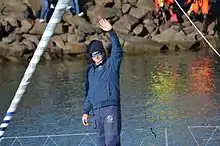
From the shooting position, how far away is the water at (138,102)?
1092 cm

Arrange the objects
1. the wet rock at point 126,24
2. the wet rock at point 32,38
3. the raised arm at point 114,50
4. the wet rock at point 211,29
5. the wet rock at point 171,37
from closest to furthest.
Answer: the raised arm at point 114,50 → the wet rock at point 32,38 → the wet rock at point 171,37 → the wet rock at point 126,24 → the wet rock at point 211,29

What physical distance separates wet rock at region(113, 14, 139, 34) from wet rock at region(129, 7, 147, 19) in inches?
10.5

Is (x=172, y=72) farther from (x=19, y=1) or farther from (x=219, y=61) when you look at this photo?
(x=19, y=1)

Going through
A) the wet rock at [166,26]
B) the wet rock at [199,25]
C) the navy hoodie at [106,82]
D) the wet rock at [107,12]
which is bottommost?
the wet rock at [199,25]

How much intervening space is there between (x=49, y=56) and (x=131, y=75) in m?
4.98

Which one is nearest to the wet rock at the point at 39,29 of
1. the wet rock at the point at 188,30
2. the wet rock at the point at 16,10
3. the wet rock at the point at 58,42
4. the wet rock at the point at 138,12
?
the wet rock at the point at 58,42

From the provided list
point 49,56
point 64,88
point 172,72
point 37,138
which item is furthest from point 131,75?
point 37,138

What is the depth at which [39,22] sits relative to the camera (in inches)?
961

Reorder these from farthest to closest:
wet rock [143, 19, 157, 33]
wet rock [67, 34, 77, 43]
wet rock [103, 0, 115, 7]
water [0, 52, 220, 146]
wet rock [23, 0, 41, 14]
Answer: wet rock [103, 0, 115, 7]
wet rock [23, 0, 41, 14]
wet rock [143, 19, 157, 33]
wet rock [67, 34, 77, 43]
water [0, 52, 220, 146]

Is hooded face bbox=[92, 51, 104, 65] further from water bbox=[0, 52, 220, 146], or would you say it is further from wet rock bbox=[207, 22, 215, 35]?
wet rock bbox=[207, 22, 215, 35]

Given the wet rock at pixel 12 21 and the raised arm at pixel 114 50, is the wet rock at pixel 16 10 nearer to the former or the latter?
the wet rock at pixel 12 21

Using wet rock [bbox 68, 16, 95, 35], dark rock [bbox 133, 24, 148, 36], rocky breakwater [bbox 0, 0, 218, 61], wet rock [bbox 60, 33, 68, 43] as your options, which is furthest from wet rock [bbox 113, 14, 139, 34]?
wet rock [bbox 60, 33, 68, 43]

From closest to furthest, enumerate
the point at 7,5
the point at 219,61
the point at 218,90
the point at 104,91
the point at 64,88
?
the point at 104,91, the point at 218,90, the point at 64,88, the point at 219,61, the point at 7,5

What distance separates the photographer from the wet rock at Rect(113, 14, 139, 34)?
24.7 meters
